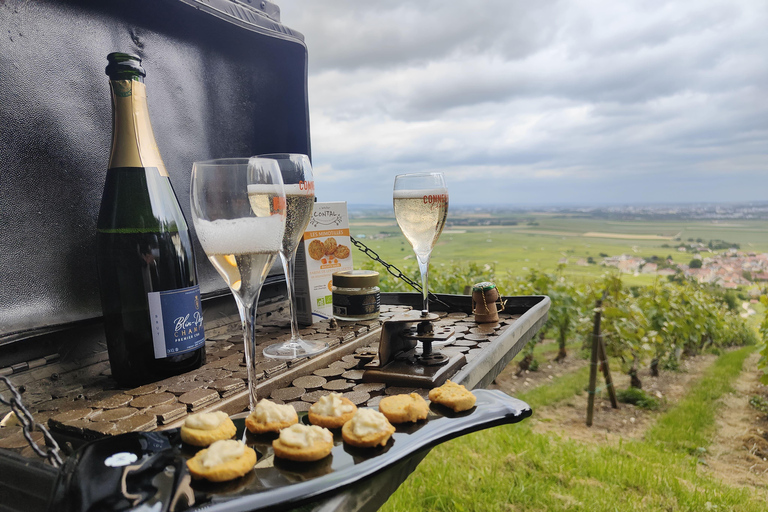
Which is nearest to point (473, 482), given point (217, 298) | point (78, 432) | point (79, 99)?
point (217, 298)

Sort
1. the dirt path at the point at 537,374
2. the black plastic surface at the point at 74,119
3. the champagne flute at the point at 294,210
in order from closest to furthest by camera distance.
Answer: the black plastic surface at the point at 74,119
the champagne flute at the point at 294,210
the dirt path at the point at 537,374

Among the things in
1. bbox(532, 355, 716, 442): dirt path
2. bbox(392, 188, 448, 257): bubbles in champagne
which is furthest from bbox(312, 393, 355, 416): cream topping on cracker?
bbox(532, 355, 716, 442): dirt path

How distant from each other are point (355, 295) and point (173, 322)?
54cm

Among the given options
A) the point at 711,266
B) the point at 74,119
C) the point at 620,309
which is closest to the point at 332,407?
the point at 74,119

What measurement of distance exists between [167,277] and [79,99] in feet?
1.68

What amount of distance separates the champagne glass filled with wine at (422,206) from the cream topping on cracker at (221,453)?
0.72 metres

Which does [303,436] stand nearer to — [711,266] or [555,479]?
[555,479]

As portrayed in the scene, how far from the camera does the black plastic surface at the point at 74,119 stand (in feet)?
3.40

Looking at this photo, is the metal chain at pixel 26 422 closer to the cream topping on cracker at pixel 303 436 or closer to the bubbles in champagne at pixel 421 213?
the cream topping on cracker at pixel 303 436

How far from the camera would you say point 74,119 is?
1162mm

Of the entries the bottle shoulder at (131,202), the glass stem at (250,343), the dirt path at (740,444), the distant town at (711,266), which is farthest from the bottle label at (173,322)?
the distant town at (711,266)

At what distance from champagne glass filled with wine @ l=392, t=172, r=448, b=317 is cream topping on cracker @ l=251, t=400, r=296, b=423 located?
Result: 1.97ft

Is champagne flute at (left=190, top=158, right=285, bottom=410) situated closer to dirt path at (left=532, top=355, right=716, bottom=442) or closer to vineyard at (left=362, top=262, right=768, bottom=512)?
vineyard at (left=362, top=262, right=768, bottom=512)

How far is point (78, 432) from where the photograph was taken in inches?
31.0
